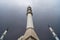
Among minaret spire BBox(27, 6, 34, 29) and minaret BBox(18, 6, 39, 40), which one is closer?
minaret BBox(18, 6, 39, 40)

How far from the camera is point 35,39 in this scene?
40250 mm

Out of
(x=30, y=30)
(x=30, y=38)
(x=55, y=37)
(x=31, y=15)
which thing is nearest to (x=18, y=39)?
(x=30, y=30)

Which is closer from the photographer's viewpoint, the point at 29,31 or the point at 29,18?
the point at 29,31

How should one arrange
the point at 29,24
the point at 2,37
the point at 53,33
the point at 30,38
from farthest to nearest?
the point at 53,33 < the point at 2,37 < the point at 29,24 < the point at 30,38

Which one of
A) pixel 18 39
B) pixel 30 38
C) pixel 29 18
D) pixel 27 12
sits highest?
pixel 27 12

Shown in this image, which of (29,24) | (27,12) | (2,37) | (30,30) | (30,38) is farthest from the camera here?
(2,37)

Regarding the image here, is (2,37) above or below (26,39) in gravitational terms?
above

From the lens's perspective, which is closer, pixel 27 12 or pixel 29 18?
pixel 29 18

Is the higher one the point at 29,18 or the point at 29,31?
the point at 29,18

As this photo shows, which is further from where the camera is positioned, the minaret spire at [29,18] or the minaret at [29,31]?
the minaret spire at [29,18]

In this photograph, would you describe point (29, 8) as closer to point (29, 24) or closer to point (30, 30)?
point (29, 24)

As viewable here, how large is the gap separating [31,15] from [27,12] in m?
3.00

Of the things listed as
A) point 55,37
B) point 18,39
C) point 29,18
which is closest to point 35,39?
point 18,39

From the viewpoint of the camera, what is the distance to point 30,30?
43688 mm
